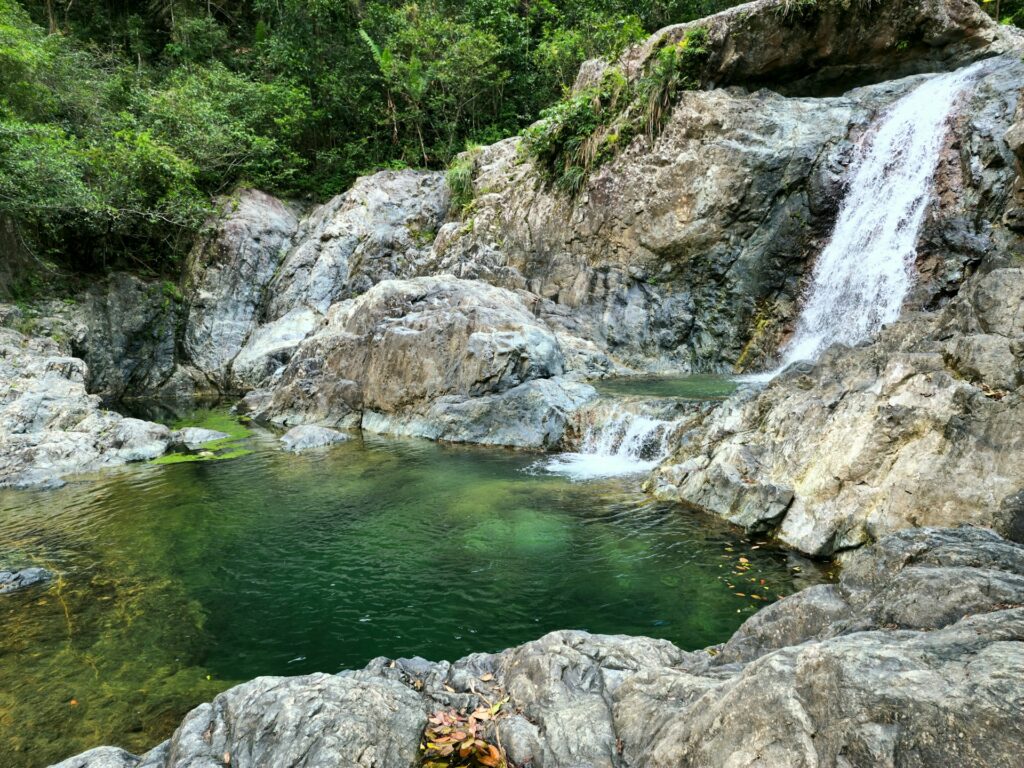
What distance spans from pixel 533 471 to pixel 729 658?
821cm

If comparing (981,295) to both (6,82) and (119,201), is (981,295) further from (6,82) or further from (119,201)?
(6,82)

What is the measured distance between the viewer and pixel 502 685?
411 centimetres

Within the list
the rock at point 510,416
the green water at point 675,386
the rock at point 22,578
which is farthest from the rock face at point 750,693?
the rock at point 510,416

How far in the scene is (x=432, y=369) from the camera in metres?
16.8

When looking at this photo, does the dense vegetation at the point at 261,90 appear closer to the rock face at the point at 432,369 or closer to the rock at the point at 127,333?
the rock at the point at 127,333

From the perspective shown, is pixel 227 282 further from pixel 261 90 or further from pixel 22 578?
pixel 22 578

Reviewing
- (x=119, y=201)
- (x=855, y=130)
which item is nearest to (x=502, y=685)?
(x=855, y=130)

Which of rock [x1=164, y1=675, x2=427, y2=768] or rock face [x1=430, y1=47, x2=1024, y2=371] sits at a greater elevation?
rock face [x1=430, y1=47, x2=1024, y2=371]

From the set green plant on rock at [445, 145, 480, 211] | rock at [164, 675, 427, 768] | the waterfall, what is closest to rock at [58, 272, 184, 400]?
green plant on rock at [445, 145, 480, 211]

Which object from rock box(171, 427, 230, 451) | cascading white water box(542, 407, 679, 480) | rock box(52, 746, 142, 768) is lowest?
rock box(171, 427, 230, 451)

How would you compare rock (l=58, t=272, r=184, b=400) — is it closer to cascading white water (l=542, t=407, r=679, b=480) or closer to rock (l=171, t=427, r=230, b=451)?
rock (l=171, t=427, r=230, b=451)

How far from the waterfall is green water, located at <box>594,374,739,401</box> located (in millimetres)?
2811

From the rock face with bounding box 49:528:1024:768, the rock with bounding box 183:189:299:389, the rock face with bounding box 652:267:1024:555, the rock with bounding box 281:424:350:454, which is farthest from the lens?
the rock with bounding box 183:189:299:389

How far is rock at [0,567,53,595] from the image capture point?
754cm
